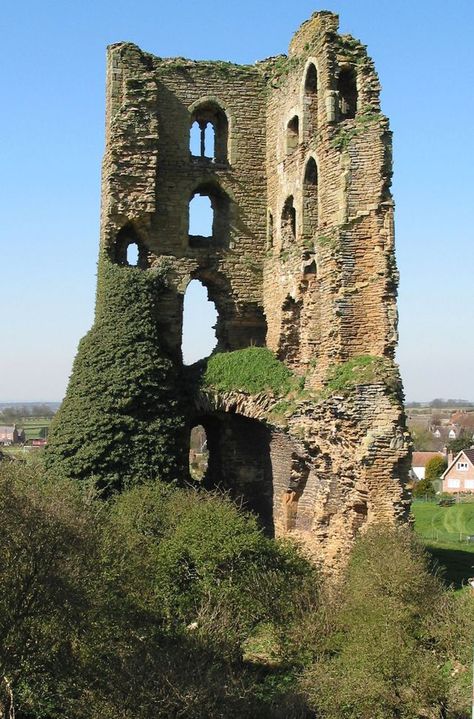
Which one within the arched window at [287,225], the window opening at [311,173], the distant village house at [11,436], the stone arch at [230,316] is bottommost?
the distant village house at [11,436]

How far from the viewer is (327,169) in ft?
66.0

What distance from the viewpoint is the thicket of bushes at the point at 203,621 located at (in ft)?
39.4

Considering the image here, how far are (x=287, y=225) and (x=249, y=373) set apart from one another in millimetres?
3729

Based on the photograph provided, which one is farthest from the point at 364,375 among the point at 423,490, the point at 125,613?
the point at 423,490

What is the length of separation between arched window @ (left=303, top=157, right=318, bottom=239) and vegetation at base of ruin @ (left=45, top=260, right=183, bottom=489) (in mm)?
3837

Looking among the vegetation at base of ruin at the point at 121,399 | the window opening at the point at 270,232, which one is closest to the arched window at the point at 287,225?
the window opening at the point at 270,232

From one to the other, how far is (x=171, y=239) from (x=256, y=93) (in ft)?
14.6

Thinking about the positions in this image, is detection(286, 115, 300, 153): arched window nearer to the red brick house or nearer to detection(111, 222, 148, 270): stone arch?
detection(111, 222, 148, 270): stone arch

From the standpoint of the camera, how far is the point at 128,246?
24.1 m

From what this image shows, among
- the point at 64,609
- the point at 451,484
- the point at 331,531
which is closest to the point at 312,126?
the point at 331,531

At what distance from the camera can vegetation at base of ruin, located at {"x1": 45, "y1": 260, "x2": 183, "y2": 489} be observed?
20938mm

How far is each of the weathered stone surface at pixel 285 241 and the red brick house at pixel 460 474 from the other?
4370 cm

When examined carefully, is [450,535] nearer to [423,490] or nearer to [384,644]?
[384,644]

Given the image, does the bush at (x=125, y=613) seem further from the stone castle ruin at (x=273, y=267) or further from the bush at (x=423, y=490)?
the bush at (x=423, y=490)
